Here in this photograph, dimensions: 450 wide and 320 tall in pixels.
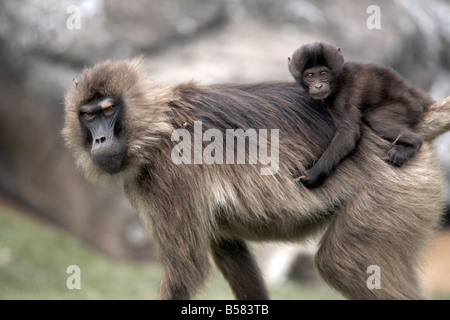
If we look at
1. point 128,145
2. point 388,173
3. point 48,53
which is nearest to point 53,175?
point 48,53

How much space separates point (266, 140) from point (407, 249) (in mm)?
1564

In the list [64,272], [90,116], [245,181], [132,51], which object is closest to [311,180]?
[245,181]

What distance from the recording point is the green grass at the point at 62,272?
29.6 ft

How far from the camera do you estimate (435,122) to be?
18.2 ft

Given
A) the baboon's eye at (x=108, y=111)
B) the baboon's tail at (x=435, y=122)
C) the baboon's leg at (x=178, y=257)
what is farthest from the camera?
the baboon's tail at (x=435, y=122)

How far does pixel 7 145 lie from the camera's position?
13438 millimetres

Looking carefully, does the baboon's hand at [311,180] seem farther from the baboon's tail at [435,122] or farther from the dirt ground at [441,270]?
the dirt ground at [441,270]

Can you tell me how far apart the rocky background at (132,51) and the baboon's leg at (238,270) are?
5.52 m

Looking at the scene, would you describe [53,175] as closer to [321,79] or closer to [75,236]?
[75,236]

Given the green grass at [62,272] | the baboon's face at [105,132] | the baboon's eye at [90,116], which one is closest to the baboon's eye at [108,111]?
the baboon's face at [105,132]

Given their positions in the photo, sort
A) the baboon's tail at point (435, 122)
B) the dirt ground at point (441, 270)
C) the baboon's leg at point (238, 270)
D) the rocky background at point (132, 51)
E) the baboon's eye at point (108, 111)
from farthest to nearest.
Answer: the rocky background at point (132, 51), the dirt ground at point (441, 270), the baboon's leg at point (238, 270), the baboon's tail at point (435, 122), the baboon's eye at point (108, 111)

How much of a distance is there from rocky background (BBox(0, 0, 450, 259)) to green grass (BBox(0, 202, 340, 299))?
594mm

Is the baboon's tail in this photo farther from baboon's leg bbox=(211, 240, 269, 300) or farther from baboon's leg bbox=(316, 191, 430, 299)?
baboon's leg bbox=(211, 240, 269, 300)

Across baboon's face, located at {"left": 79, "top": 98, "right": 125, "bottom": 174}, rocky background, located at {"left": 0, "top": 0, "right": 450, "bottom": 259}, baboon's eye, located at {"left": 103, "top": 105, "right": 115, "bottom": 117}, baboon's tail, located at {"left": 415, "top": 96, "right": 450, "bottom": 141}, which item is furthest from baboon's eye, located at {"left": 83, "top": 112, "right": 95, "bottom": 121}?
rocky background, located at {"left": 0, "top": 0, "right": 450, "bottom": 259}
